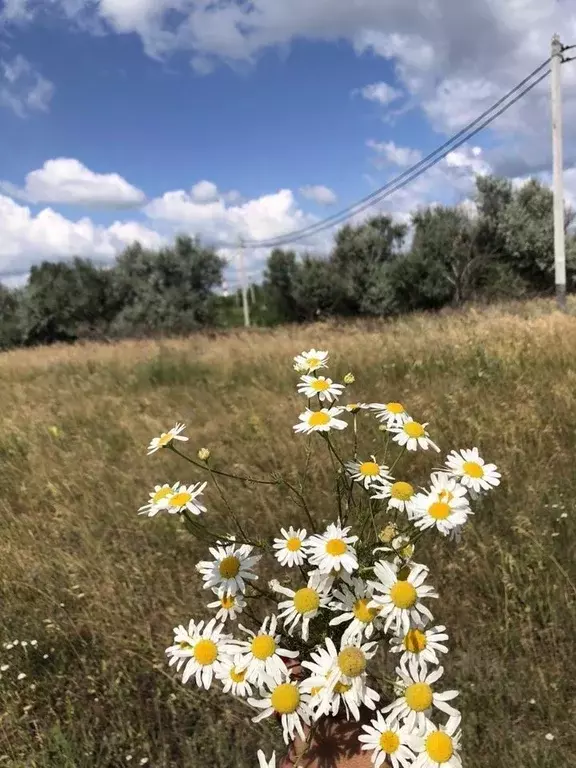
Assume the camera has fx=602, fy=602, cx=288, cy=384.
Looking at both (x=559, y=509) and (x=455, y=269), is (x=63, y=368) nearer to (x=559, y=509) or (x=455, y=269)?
(x=559, y=509)

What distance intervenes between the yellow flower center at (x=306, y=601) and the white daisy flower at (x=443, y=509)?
0.21m

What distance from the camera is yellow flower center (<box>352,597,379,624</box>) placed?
0.98 metres

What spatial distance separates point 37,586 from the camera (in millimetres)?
2672

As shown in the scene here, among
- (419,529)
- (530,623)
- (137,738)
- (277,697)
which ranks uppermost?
(419,529)

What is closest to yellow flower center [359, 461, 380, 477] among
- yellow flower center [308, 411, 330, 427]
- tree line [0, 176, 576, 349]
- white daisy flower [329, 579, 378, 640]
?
yellow flower center [308, 411, 330, 427]

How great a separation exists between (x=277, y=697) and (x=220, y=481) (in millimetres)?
2711

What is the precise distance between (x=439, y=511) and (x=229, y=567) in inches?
15.6

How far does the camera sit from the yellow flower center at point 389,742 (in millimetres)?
916

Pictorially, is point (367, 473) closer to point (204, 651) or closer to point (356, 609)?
point (356, 609)

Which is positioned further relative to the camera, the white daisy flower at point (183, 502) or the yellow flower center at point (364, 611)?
the white daisy flower at point (183, 502)

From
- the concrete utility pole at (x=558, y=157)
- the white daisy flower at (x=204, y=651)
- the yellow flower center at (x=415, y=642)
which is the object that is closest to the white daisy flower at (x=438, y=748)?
the yellow flower center at (x=415, y=642)

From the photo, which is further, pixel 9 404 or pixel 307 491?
pixel 9 404

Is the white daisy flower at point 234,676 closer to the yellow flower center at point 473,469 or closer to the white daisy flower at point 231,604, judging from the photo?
the white daisy flower at point 231,604

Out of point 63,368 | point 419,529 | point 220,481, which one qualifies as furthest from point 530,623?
point 63,368
